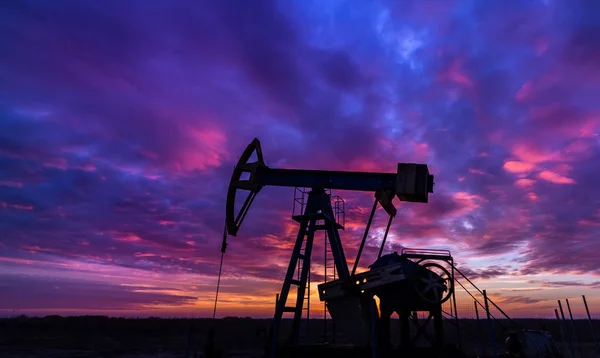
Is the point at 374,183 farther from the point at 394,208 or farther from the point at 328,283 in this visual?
the point at 328,283

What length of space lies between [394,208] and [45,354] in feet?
68.0

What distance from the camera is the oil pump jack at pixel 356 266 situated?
12.7 meters

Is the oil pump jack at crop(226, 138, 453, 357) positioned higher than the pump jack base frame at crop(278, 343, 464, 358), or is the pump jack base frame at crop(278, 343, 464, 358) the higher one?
the oil pump jack at crop(226, 138, 453, 357)

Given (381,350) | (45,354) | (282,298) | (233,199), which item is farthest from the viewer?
(45,354)

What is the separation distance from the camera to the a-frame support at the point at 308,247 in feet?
46.1

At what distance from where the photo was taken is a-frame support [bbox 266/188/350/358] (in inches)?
554

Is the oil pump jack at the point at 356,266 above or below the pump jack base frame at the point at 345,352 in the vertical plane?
above

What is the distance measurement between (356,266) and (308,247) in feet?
6.51

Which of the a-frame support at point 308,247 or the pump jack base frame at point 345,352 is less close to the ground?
the a-frame support at point 308,247

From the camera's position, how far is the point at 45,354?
21.7m

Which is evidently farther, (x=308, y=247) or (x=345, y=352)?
(x=308, y=247)

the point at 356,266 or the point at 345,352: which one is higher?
the point at 356,266

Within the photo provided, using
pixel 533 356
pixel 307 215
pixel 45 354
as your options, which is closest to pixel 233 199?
pixel 307 215

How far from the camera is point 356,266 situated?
13.8 meters
